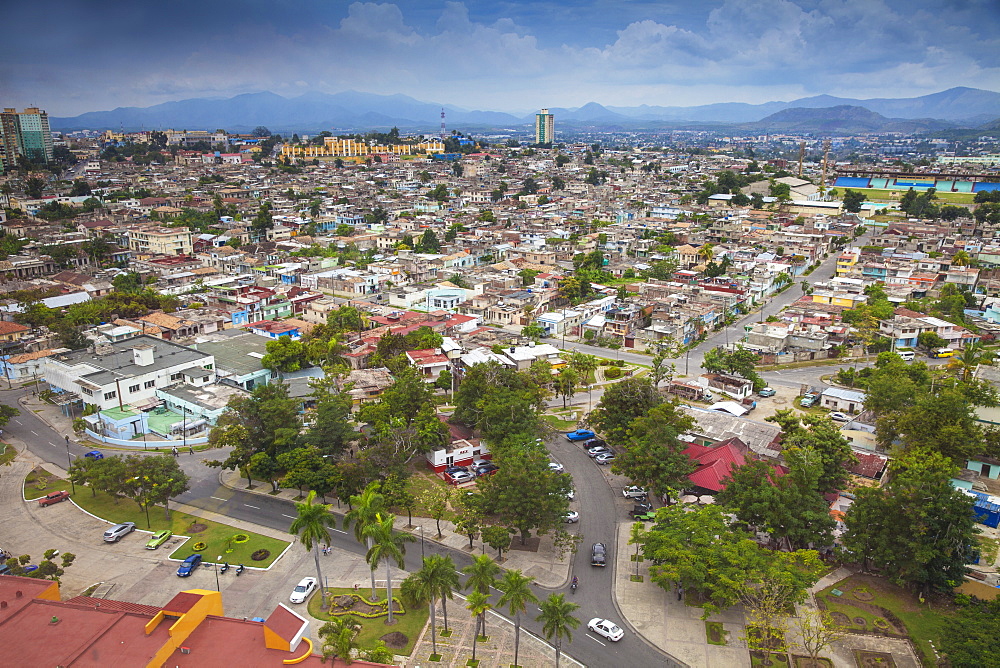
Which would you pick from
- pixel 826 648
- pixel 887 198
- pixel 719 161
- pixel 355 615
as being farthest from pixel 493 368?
pixel 719 161

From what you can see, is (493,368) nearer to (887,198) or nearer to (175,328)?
(175,328)

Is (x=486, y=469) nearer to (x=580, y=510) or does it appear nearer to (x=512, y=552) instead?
(x=580, y=510)

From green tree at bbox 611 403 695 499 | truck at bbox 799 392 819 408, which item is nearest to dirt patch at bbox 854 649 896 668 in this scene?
green tree at bbox 611 403 695 499

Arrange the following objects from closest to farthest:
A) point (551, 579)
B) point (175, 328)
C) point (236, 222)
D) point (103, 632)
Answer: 1. point (103, 632)
2. point (551, 579)
3. point (175, 328)
4. point (236, 222)

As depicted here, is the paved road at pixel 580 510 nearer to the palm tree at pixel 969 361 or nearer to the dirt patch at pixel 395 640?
the dirt patch at pixel 395 640

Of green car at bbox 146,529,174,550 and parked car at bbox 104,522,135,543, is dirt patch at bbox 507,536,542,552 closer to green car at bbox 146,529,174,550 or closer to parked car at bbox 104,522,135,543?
green car at bbox 146,529,174,550

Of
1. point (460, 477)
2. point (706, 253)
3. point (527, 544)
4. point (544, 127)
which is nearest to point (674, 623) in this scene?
point (527, 544)
